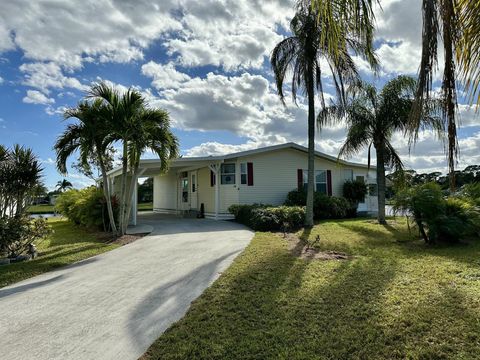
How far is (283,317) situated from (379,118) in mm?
11375

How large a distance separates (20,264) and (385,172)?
13.7 m

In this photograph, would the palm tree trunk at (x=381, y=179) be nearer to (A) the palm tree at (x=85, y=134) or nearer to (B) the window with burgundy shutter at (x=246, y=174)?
(B) the window with burgundy shutter at (x=246, y=174)

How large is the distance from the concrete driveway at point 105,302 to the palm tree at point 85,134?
3690 mm

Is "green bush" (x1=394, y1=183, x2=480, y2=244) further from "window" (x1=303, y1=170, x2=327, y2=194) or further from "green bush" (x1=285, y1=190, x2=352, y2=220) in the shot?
"window" (x1=303, y1=170, x2=327, y2=194)

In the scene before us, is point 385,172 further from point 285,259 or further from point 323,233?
point 285,259

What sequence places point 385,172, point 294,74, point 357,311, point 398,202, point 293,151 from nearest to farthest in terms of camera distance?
point 357,311
point 398,202
point 294,74
point 385,172
point 293,151

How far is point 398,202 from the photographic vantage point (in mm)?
9266

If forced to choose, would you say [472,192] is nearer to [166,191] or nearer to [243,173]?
[243,173]

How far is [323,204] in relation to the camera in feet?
51.3

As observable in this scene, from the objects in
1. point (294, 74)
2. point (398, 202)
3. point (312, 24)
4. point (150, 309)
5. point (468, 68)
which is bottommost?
point (150, 309)

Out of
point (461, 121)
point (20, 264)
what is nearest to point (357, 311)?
point (461, 121)

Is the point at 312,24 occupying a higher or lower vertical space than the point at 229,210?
higher

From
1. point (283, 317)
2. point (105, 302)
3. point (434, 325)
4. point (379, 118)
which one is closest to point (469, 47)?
point (434, 325)

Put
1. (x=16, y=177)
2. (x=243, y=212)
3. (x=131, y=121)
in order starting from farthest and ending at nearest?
(x=243, y=212), (x=131, y=121), (x=16, y=177)
